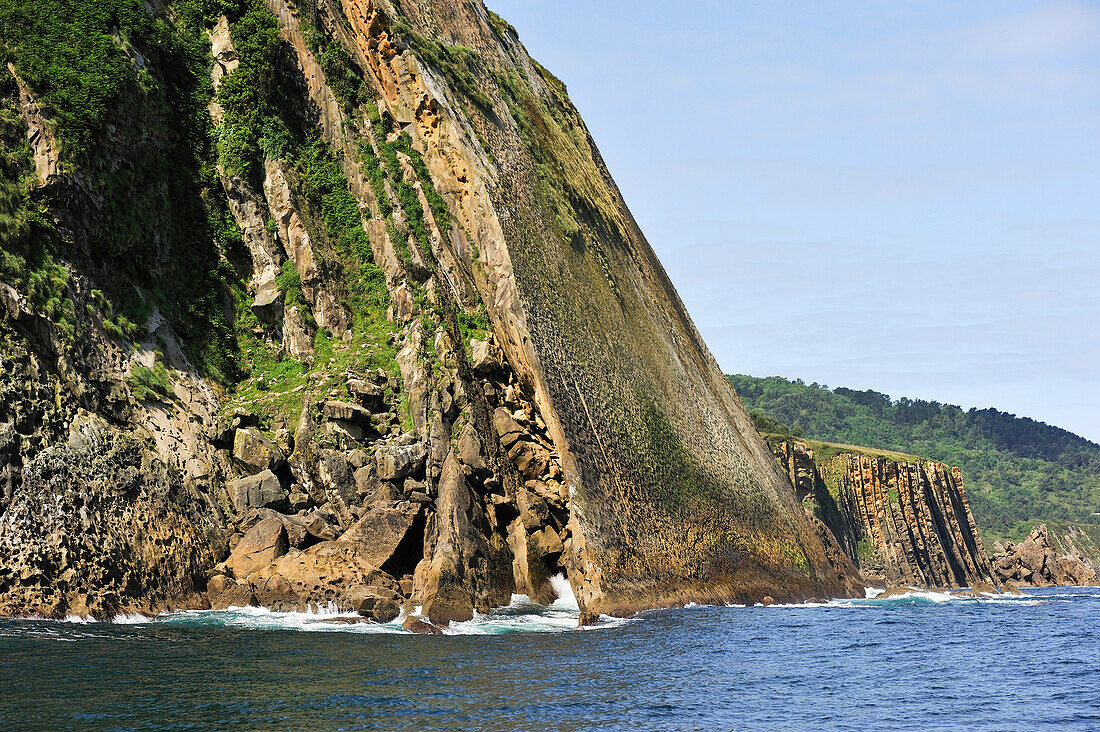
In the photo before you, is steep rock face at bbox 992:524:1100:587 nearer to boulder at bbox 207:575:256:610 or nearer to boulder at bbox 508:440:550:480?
boulder at bbox 508:440:550:480

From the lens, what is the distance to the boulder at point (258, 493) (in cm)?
2831

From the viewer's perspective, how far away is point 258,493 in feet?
93.0

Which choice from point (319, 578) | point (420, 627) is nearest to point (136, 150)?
point (319, 578)

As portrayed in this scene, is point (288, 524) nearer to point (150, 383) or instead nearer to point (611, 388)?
point (150, 383)

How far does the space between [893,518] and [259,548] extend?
87118 mm

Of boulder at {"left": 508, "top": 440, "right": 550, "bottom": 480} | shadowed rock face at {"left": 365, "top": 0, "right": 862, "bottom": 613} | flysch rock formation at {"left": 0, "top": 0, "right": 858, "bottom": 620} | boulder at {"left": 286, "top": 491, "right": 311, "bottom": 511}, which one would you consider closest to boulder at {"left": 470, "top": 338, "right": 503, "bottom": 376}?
flysch rock formation at {"left": 0, "top": 0, "right": 858, "bottom": 620}

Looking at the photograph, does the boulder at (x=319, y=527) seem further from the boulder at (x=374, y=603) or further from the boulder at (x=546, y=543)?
the boulder at (x=546, y=543)

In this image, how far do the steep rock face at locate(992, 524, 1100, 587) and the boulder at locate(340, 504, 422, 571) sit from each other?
10811cm

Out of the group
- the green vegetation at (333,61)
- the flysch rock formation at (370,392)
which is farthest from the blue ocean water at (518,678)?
the green vegetation at (333,61)

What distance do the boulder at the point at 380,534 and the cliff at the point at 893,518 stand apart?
68829 millimetres

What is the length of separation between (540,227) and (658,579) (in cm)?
1550

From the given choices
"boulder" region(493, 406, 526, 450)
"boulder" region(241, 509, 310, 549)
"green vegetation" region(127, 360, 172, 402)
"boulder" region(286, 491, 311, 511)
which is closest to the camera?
"boulder" region(241, 509, 310, 549)

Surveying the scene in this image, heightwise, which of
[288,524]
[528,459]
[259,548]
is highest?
[528,459]

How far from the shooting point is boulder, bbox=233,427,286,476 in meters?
29.4
